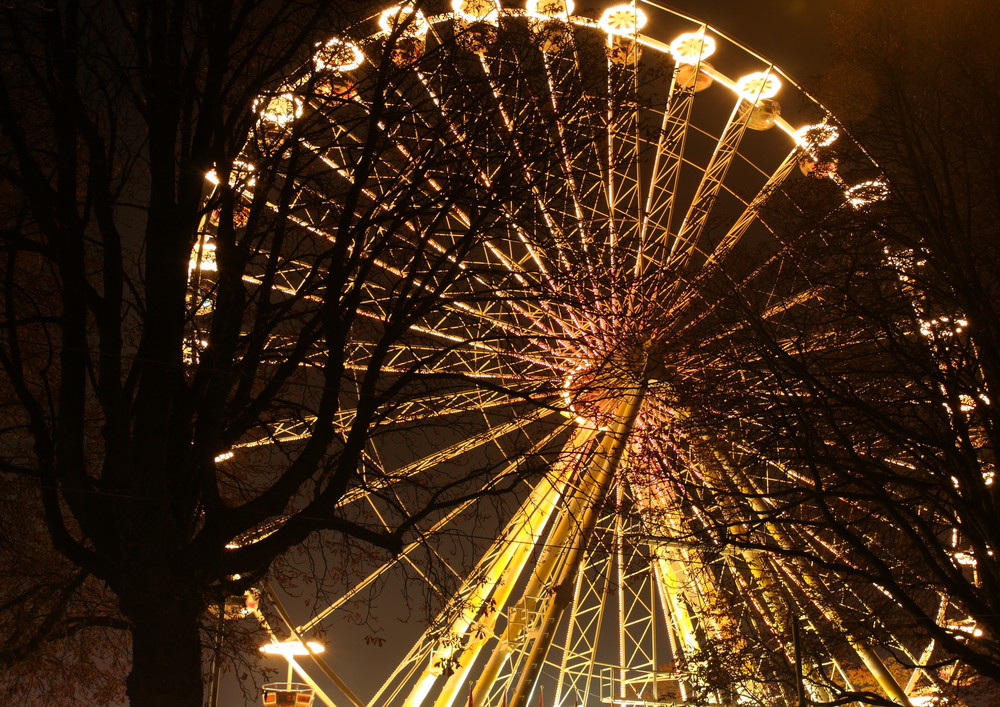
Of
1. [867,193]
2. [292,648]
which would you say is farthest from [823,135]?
[292,648]

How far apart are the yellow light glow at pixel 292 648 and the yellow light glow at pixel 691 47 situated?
1044cm

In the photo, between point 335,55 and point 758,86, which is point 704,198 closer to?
point 758,86

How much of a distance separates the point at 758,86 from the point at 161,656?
1397cm

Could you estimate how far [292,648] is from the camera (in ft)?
44.5

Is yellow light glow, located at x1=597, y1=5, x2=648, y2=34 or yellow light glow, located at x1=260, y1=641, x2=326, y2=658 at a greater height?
yellow light glow, located at x1=597, y1=5, x2=648, y2=34

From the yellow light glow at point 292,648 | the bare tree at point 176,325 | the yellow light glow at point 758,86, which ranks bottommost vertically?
the yellow light glow at point 292,648

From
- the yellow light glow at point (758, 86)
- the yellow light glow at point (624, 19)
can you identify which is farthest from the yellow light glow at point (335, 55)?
the yellow light glow at point (758, 86)

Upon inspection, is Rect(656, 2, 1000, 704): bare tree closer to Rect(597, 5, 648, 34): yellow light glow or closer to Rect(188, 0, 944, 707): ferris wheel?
Rect(188, 0, 944, 707): ferris wheel

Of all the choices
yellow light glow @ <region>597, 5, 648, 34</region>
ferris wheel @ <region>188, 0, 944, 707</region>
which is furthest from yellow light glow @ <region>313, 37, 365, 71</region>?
yellow light glow @ <region>597, 5, 648, 34</region>

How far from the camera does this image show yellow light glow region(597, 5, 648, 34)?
16.5 meters

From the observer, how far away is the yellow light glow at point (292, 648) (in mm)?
13195

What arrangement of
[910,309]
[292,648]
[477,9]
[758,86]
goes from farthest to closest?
[758,86] < [292,648] < [910,309] < [477,9]

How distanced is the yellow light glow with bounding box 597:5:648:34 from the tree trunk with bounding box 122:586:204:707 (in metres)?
13.3

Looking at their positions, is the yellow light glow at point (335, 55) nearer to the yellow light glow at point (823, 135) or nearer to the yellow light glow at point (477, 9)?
the yellow light glow at point (477, 9)
